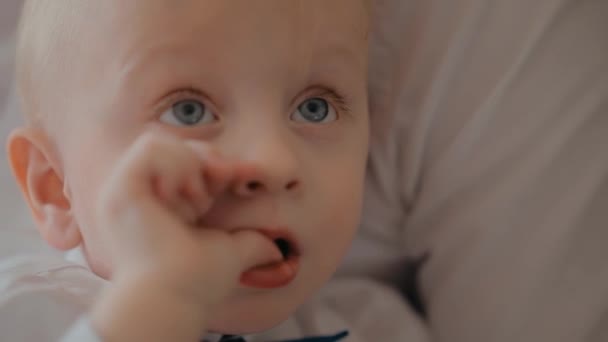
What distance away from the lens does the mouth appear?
0.50 m

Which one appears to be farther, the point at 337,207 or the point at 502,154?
the point at 502,154

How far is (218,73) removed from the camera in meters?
0.50

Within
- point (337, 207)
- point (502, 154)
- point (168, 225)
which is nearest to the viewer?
point (168, 225)

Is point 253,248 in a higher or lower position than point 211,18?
lower

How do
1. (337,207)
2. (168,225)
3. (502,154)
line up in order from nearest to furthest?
(168,225) < (337,207) < (502,154)

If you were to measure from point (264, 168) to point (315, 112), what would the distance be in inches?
4.9

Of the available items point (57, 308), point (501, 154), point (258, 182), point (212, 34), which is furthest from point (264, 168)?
point (501, 154)

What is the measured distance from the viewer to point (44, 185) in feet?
2.00

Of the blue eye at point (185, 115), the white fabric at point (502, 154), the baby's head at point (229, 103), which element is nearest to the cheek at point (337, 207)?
the baby's head at point (229, 103)

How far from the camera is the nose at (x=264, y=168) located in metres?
0.47

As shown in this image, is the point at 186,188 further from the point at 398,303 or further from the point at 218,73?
the point at 398,303

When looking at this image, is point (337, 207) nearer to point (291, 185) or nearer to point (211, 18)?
point (291, 185)

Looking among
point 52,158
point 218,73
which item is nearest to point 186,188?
point 218,73

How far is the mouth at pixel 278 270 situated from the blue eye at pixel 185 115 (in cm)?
11
